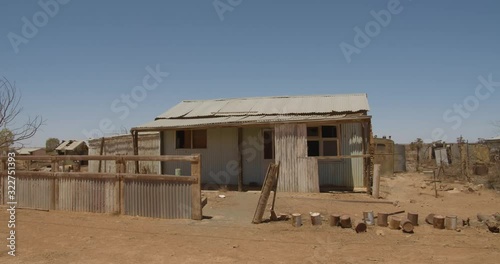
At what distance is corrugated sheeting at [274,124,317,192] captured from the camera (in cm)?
1273

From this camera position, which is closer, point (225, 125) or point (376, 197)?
point (376, 197)

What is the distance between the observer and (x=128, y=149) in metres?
19.9

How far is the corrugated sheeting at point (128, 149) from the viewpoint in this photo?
17.9 metres

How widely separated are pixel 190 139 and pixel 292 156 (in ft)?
16.7

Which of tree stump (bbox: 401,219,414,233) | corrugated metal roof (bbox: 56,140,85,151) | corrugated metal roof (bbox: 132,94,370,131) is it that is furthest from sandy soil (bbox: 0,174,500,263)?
corrugated metal roof (bbox: 56,140,85,151)

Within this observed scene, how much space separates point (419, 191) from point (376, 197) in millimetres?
3316

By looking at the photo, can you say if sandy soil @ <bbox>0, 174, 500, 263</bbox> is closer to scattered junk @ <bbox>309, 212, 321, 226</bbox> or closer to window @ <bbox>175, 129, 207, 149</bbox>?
scattered junk @ <bbox>309, 212, 321, 226</bbox>

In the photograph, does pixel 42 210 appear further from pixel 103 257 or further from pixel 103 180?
pixel 103 257

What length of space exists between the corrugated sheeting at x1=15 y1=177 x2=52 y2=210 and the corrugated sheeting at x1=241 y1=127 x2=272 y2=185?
740 centimetres

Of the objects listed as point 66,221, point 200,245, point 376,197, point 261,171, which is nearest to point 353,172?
point 376,197

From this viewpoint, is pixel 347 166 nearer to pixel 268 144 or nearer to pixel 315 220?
pixel 268 144

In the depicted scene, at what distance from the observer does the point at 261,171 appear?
14.6 meters

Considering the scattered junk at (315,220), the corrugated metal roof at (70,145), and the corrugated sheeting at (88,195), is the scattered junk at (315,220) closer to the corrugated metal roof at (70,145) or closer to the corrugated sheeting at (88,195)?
the corrugated sheeting at (88,195)

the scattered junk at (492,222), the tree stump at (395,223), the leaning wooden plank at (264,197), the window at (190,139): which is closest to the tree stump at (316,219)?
the leaning wooden plank at (264,197)
